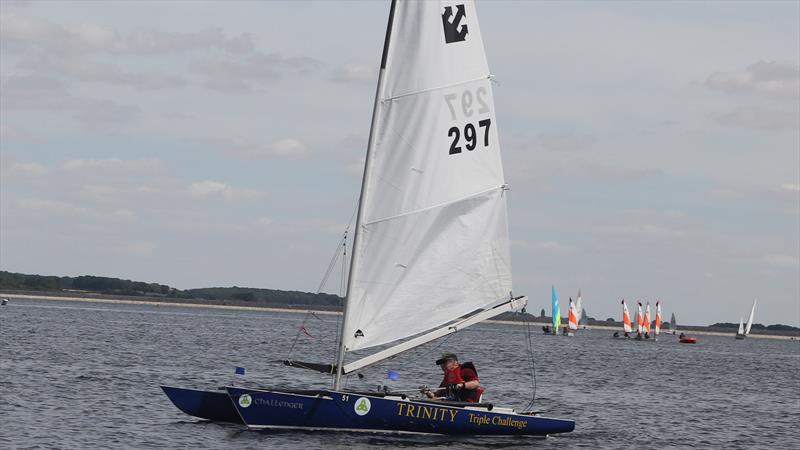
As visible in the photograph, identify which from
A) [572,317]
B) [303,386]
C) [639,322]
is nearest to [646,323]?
[639,322]

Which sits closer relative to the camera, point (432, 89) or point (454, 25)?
point (454, 25)

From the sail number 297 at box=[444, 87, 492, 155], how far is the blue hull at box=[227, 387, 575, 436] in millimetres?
6686

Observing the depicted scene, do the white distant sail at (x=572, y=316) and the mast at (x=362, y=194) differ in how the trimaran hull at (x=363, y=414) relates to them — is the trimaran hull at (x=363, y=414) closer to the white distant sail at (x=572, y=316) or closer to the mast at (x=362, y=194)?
the mast at (x=362, y=194)

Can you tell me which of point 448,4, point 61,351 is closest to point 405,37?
point 448,4

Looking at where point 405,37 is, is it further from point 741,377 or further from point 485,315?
point 741,377

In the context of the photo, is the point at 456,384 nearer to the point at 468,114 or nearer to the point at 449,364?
the point at 449,364

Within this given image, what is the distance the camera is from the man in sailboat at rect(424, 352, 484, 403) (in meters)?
31.0

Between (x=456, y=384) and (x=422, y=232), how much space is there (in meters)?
4.26

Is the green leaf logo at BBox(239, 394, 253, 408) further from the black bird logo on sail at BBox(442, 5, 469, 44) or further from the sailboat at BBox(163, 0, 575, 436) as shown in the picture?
the black bird logo on sail at BBox(442, 5, 469, 44)

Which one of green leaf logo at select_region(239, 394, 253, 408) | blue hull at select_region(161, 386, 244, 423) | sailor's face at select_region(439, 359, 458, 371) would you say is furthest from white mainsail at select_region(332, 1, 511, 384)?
blue hull at select_region(161, 386, 244, 423)

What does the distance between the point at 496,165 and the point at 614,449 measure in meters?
9.52

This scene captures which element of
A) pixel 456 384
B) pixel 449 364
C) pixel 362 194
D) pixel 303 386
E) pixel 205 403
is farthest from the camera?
pixel 303 386

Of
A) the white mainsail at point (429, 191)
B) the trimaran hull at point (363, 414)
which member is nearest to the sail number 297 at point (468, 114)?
the white mainsail at point (429, 191)

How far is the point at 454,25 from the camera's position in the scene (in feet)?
95.8
